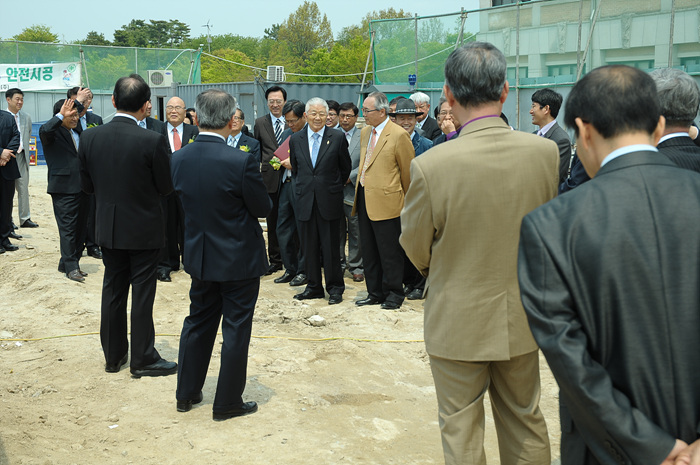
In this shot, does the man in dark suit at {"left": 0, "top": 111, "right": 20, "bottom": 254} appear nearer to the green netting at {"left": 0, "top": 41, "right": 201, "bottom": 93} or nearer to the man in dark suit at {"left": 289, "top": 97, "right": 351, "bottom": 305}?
the man in dark suit at {"left": 289, "top": 97, "right": 351, "bottom": 305}

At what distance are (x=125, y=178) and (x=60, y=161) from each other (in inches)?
144

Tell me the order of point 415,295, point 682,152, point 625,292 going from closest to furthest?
point 625,292 → point 682,152 → point 415,295

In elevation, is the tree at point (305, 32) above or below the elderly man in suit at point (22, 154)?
above

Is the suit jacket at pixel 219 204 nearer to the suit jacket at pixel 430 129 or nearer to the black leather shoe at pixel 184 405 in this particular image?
the black leather shoe at pixel 184 405

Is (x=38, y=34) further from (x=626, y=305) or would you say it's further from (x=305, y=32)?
(x=626, y=305)

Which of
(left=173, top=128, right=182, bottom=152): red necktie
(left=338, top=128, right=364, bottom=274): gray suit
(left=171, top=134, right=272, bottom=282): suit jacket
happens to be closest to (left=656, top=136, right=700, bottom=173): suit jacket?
(left=171, top=134, right=272, bottom=282): suit jacket

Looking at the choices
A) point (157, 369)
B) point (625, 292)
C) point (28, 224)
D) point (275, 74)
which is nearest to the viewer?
point (625, 292)

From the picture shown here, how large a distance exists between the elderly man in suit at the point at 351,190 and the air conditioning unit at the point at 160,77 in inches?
689

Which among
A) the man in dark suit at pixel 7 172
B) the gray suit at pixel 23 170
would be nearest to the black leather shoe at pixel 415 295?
the man in dark suit at pixel 7 172

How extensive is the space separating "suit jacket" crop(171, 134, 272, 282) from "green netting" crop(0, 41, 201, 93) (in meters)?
19.7

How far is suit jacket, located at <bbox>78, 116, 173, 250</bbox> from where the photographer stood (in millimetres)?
4871

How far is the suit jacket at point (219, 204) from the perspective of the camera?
4.11 metres

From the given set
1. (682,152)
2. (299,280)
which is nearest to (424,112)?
(299,280)

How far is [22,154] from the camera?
10.7 meters
